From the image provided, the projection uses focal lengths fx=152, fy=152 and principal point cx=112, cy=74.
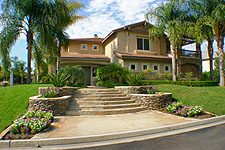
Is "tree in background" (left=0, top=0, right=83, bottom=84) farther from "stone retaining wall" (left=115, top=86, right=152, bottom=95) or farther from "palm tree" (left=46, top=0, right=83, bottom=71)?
"stone retaining wall" (left=115, top=86, right=152, bottom=95)

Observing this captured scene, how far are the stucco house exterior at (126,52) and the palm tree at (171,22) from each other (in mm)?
2272

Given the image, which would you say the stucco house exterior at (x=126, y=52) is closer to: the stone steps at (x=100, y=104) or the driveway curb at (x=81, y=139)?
the stone steps at (x=100, y=104)

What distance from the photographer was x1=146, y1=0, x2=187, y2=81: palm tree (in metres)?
16.4

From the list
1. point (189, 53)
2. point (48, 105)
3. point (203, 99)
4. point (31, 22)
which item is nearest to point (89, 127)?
point (48, 105)

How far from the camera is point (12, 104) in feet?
26.1

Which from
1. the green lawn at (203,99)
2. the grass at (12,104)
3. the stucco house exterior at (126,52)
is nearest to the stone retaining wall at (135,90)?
the green lawn at (203,99)

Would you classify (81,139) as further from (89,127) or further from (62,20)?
(62,20)

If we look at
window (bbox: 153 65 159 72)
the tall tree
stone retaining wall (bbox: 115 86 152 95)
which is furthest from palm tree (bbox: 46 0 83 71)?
the tall tree

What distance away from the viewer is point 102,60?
18656mm

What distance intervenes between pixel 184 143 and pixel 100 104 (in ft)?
17.3

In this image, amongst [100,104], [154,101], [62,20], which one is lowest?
[100,104]

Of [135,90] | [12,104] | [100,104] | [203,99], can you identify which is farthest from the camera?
[135,90]

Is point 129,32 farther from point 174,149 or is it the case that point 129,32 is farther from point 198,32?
point 174,149

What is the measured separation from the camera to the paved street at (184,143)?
4.19 m
